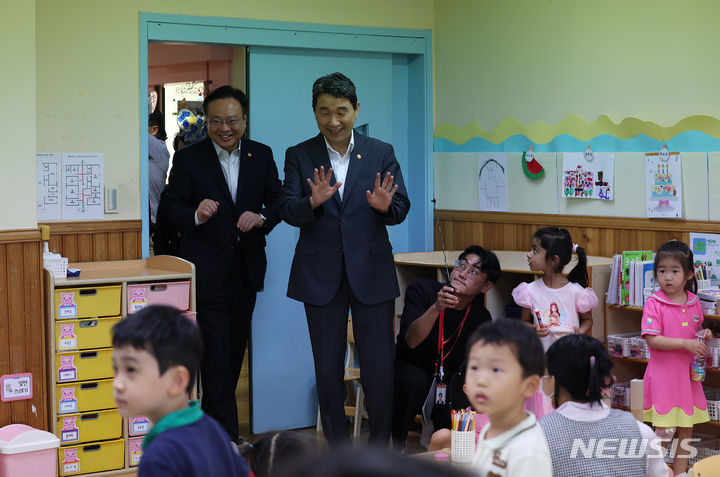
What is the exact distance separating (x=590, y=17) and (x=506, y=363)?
117 inches

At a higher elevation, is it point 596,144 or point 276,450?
point 596,144

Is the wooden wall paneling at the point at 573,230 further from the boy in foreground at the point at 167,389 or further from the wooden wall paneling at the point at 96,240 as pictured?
the boy in foreground at the point at 167,389

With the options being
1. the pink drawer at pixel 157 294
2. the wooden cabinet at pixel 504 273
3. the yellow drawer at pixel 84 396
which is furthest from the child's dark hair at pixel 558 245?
the yellow drawer at pixel 84 396

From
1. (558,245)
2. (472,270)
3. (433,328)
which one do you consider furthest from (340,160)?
(558,245)

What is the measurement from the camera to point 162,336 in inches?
70.1

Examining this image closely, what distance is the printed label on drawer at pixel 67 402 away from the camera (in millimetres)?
3727

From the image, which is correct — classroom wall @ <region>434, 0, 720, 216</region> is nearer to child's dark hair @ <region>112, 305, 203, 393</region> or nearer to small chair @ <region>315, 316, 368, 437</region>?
small chair @ <region>315, 316, 368, 437</region>

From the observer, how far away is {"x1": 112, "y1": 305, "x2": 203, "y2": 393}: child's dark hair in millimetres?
1770

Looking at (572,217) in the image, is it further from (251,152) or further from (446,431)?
(446,431)

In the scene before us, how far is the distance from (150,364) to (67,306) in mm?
2093

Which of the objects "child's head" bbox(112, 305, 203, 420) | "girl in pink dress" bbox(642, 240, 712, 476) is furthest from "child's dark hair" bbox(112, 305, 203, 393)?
"girl in pink dress" bbox(642, 240, 712, 476)

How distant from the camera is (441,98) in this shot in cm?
536

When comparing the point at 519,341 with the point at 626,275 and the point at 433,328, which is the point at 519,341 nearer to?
the point at 433,328

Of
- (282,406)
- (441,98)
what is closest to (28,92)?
(282,406)
